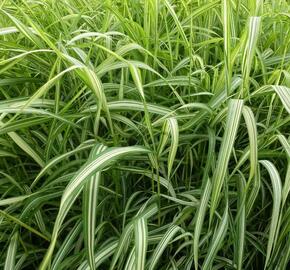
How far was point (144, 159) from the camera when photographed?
3.39 ft

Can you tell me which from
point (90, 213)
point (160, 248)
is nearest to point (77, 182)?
point (90, 213)

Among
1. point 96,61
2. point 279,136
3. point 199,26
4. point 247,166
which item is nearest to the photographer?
point 279,136

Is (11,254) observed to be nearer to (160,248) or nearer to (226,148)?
(160,248)

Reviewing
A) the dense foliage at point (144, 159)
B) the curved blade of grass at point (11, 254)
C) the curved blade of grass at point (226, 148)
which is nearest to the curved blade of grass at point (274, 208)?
the dense foliage at point (144, 159)

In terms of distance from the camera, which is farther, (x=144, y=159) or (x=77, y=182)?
(x=144, y=159)

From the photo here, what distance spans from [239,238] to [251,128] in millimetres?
209

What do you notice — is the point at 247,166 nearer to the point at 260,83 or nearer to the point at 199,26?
the point at 260,83

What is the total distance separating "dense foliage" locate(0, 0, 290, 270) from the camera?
910 millimetres

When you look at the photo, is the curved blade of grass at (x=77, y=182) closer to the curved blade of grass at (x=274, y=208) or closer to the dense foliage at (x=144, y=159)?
the dense foliage at (x=144, y=159)

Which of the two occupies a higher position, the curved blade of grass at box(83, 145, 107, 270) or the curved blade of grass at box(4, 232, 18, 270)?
the curved blade of grass at box(83, 145, 107, 270)

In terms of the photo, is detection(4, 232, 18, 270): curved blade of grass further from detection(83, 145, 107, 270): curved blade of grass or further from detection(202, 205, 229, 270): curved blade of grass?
detection(202, 205, 229, 270): curved blade of grass

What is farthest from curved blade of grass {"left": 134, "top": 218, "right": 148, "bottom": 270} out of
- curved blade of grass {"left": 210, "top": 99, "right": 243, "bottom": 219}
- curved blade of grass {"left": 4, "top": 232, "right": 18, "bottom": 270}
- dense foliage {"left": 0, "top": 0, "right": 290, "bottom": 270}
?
curved blade of grass {"left": 4, "top": 232, "right": 18, "bottom": 270}

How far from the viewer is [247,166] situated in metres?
1.06

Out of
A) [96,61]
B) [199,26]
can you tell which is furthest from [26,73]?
[199,26]
